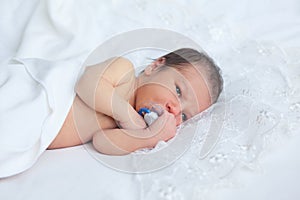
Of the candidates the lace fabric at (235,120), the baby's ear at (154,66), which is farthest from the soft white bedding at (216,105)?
the baby's ear at (154,66)

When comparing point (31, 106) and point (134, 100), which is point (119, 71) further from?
point (31, 106)

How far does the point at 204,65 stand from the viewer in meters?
1.18

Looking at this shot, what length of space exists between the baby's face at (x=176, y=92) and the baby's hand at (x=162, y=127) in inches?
1.7

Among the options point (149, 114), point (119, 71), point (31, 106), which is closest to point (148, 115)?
point (149, 114)

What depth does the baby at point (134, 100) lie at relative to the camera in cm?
106

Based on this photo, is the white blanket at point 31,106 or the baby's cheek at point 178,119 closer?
the white blanket at point 31,106

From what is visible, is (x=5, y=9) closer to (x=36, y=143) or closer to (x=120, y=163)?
(x=36, y=143)

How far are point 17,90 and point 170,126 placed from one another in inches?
13.2

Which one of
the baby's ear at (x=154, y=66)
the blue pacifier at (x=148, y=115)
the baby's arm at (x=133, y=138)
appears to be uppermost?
the baby's ear at (x=154, y=66)

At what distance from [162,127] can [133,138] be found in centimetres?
7

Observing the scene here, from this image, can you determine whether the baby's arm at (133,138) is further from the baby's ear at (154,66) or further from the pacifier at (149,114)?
the baby's ear at (154,66)

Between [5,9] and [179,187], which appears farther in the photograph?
[5,9]

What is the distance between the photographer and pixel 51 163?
1005 millimetres

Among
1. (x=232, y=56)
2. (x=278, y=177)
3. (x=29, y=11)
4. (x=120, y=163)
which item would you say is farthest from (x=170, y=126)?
(x=29, y=11)
